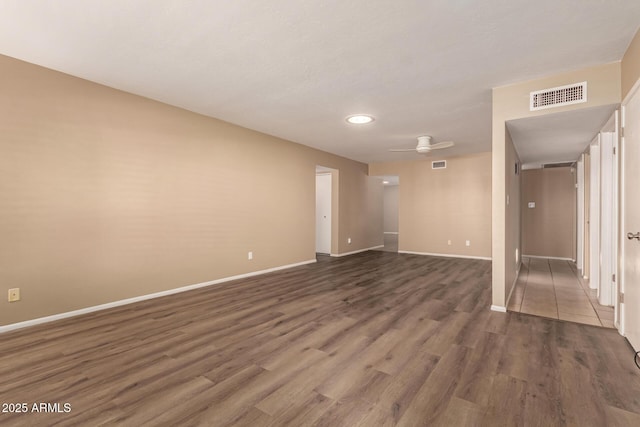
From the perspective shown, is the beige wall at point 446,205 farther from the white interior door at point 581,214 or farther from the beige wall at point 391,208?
the beige wall at point 391,208

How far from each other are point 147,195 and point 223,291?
1597mm

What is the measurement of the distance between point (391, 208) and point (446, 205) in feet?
18.5

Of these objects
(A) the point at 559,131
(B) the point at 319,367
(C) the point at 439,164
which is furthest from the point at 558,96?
(C) the point at 439,164

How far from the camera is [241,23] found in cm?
219

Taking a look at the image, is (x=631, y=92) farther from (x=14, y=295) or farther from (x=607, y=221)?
(x=14, y=295)

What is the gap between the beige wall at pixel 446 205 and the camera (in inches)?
265

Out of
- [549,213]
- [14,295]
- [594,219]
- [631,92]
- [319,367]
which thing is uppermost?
[631,92]

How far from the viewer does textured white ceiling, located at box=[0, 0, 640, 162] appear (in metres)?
2.03

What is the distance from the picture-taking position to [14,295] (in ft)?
8.93

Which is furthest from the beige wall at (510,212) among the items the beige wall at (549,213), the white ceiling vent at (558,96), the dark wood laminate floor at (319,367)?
the beige wall at (549,213)

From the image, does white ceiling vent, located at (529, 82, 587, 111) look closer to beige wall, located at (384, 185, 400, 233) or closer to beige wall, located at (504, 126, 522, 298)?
beige wall, located at (504, 126, 522, 298)

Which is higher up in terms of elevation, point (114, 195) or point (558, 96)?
point (558, 96)

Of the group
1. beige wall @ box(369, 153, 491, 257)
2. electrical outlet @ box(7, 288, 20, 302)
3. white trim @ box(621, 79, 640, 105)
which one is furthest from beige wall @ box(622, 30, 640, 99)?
electrical outlet @ box(7, 288, 20, 302)

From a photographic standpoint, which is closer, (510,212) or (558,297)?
(558,297)
